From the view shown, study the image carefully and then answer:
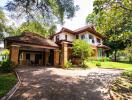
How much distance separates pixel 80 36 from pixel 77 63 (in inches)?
403

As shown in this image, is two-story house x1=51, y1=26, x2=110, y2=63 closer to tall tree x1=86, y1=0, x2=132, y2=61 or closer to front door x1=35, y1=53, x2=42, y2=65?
front door x1=35, y1=53, x2=42, y2=65

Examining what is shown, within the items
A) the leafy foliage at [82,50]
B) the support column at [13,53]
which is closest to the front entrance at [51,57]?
the leafy foliage at [82,50]

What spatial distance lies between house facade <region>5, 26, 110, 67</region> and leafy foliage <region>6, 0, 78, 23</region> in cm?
454

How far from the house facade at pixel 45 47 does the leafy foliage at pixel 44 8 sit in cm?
454

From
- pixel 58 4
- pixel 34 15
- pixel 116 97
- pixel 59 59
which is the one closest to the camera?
pixel 116 97

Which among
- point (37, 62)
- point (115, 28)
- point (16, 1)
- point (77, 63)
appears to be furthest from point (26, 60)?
point (115, 28)

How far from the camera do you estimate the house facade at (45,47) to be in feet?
70.4

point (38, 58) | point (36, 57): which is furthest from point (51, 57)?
point (36, 57)

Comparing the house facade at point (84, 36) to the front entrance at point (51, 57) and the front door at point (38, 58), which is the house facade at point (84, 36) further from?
the front door at point (38, 58)

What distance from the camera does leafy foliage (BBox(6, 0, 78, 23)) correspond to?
16359mm

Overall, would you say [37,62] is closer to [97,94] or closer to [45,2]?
[45,2]

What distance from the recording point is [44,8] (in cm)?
1730

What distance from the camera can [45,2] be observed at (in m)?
16.3

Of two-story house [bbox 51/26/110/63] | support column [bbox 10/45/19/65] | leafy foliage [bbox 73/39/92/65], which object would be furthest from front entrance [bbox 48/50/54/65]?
support column [bbox 10/45/19/65]
